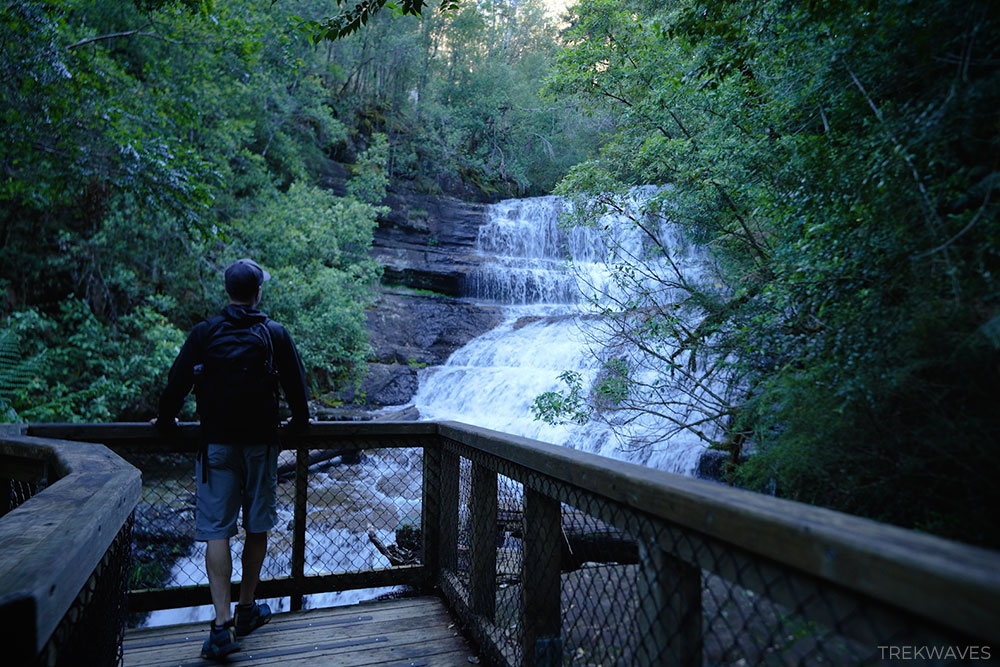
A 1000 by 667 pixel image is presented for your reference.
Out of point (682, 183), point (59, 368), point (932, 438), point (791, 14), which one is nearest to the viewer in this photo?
point (932, 438)

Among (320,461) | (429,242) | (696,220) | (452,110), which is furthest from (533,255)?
(696,220)

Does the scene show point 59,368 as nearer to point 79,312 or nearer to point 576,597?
point 79,312

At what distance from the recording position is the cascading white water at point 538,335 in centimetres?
859

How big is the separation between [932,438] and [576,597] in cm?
129

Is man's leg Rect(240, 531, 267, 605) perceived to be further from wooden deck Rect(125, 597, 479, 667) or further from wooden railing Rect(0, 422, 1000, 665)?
wooden railing Rect(0, 422, 1000, 665)

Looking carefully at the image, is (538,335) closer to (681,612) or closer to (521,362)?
(521,362)

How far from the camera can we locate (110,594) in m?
1.64

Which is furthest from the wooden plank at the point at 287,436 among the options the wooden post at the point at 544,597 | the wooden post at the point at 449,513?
the wooden post at the point at 544,597

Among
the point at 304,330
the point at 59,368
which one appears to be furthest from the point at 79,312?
the point at 304,330

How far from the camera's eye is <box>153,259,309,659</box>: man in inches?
104

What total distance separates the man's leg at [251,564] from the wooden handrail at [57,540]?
923mm

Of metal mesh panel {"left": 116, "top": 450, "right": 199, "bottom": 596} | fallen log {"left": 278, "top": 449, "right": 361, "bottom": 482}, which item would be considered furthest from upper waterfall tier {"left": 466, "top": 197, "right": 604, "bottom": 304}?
metal mesh panel {"left": 116, "top": 450, "right": 199, "bottom": 596}

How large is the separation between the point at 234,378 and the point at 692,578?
7.04 feet

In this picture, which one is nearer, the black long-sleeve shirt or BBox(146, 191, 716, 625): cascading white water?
the black long-sleeve shirt
